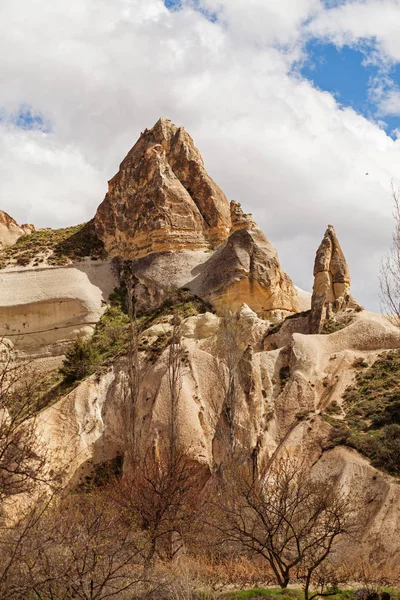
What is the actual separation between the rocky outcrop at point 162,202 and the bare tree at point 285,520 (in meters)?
26.0

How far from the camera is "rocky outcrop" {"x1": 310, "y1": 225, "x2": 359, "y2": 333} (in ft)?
134

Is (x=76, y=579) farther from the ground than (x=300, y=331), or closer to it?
closer to it

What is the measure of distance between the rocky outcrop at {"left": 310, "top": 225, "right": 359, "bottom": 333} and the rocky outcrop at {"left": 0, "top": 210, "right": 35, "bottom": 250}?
112 feet

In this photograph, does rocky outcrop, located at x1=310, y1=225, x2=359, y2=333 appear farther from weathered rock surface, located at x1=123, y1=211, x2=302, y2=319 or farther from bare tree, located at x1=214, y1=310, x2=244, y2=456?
weathered rock surface, located at x1=123, y1=211, x2=302, y2=319

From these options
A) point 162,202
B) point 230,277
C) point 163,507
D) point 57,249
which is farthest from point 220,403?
point 57,249

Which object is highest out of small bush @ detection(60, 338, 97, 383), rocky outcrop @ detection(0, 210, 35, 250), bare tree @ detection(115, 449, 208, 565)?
rocky outcrop @ detection(0, 210, 35, 250)

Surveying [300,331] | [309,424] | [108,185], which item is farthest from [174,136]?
[309,424]

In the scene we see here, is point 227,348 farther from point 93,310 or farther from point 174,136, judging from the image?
point 174,136

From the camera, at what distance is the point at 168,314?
1869 inches

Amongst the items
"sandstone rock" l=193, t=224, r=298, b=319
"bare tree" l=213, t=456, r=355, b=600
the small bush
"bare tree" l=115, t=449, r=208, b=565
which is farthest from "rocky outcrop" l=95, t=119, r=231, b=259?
"bare tree" l=115, t=449, r=208, b=565

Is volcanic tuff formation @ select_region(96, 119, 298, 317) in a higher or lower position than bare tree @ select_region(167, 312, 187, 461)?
higher

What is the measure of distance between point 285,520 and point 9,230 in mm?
56751

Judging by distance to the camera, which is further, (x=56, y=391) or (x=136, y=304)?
(x=136, y=304)

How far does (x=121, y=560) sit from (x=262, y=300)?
30.4m
